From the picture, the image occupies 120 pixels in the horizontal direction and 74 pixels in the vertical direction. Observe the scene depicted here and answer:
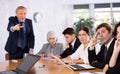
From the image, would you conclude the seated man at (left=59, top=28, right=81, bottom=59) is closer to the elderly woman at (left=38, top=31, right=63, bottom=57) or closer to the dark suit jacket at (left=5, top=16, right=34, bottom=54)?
the elderly woman at (left=38, top=31, right=63, bottom=57)

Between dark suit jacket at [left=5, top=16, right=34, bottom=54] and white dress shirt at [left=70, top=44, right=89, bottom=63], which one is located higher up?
dark suit jacket at [left=5, top=16, right=34, bottom=54]

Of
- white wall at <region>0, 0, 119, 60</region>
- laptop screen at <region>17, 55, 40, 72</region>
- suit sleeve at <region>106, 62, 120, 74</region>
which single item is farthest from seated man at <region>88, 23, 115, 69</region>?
white wall at <region>0, 0, 119, 60</region>

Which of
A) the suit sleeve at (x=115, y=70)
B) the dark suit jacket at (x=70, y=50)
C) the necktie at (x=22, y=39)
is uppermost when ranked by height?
the necktie at (x=22, y=39)

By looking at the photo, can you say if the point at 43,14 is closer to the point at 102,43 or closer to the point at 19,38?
the point at 19,38

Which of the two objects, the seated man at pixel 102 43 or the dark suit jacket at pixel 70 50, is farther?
the dark suit jacket at pixel 70 50

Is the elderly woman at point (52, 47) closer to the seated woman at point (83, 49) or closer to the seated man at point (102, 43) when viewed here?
the seated woman at point (83, 49)

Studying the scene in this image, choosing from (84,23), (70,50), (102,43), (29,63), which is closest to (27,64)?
(29,63)

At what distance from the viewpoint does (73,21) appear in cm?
754

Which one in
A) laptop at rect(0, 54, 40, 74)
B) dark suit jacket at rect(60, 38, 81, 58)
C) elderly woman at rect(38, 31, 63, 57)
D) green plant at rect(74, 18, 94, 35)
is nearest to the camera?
laptop at rect(0, 54, 40, 74)

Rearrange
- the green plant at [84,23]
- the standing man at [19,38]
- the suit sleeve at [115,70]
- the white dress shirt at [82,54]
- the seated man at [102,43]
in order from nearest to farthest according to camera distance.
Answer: the suit sleeve at [115,70]
the seated man at [102,43]
the white dress shirt at [82,54]
the standing man at [19,38]
the green plant at [84,23]

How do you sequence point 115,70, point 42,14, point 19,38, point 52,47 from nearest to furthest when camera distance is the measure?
1. point 115,70
2. point 19,38
3. point 52,47
4. point 42,14

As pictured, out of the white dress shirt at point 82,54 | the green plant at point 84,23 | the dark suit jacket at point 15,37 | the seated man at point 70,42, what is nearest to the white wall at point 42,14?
the green plant at point 84,23

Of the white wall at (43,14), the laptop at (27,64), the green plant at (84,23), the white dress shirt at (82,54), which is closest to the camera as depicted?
the laptop at (27,64)

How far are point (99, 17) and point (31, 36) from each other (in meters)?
4.40
